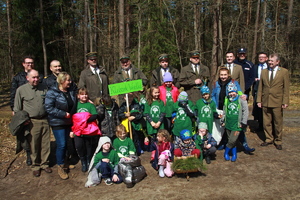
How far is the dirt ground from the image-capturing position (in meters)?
3.69

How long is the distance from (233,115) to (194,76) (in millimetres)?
1455

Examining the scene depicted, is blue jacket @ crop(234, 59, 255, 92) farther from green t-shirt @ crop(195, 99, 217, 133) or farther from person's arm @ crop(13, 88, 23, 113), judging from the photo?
person's arm @ crop(13, 88, 23, 113)

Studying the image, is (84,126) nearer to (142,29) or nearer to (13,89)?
(13,89)

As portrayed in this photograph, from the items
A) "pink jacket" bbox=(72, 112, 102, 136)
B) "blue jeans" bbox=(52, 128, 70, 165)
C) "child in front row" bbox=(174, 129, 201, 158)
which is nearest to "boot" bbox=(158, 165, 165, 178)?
"child in front row" bbox=(174, 129, 201, 158)

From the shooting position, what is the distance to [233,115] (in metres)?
4.84

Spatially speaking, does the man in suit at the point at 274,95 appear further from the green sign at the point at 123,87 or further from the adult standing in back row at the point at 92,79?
the adult standing in back row at the point at 92,79

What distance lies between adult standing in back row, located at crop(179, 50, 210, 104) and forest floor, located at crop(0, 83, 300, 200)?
159cm

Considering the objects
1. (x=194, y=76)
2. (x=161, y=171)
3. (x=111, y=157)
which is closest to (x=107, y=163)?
(x=111, y=157)

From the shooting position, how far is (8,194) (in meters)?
3.95

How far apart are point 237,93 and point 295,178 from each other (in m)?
1.90

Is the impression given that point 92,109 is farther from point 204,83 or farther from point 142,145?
point 204,83

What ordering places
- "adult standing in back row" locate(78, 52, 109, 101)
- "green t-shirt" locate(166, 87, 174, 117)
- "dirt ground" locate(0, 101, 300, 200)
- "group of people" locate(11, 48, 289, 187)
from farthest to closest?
"adult standing in back row" locate(78, 52, 109, 101), "green t-shirt" locate(166, 87, 174, 117), "group of people" locate(11, 48, 289, 187), "dirt ground" locate(0, 101, 300, 200)

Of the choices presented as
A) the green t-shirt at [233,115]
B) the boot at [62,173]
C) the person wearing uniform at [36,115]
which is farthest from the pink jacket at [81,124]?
the green t-shirt at [233,115]

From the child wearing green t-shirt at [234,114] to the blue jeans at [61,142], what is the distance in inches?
133
